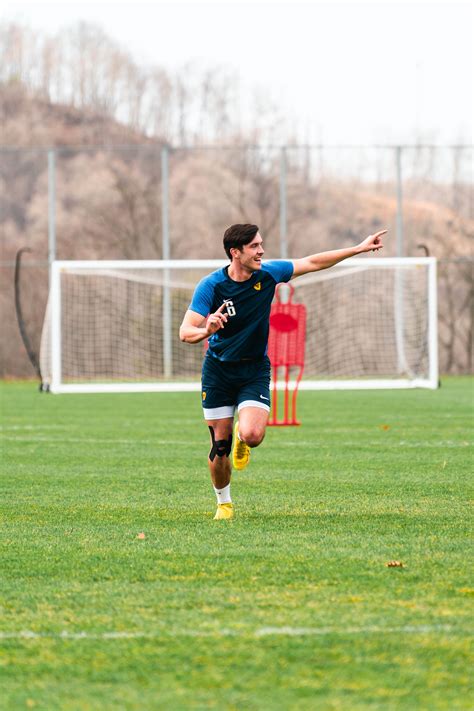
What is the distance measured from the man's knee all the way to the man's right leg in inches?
6.2

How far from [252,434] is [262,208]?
107 ft

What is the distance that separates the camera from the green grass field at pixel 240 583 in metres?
4.24

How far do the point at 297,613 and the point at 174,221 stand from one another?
1468 inches

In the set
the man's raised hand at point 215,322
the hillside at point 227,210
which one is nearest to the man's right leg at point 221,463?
the man's raised hand at point 215,322

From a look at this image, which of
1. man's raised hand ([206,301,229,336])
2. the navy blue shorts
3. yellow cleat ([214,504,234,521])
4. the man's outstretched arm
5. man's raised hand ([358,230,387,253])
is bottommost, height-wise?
yellow cleat ([214,504,234,521])

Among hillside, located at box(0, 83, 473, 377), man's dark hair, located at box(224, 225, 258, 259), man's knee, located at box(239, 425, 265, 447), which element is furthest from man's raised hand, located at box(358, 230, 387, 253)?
hillside, located at box(0, 83, 473, 377)

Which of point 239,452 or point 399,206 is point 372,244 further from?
point 399,206

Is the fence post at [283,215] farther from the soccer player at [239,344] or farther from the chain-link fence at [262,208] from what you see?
the soccer player at [239,344]

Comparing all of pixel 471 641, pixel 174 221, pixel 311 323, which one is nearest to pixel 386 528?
pixel 471 641

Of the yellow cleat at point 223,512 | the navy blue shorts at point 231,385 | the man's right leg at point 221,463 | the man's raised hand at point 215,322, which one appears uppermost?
the man's raised hand at point 215,322

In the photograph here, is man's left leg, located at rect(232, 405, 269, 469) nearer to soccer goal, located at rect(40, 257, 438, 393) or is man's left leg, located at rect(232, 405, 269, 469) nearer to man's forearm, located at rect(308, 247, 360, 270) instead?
man's forearm, located at rect(308, 247, 360, 270)

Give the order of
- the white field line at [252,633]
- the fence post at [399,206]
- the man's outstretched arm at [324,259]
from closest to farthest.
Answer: the white field line at [252,633]
the man's outstretched arm at [324,259]
the fence post at [399,206]

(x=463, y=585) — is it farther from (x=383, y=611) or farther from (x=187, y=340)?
(x=187, y=340)

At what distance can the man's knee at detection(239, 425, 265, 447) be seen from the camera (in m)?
8.29
